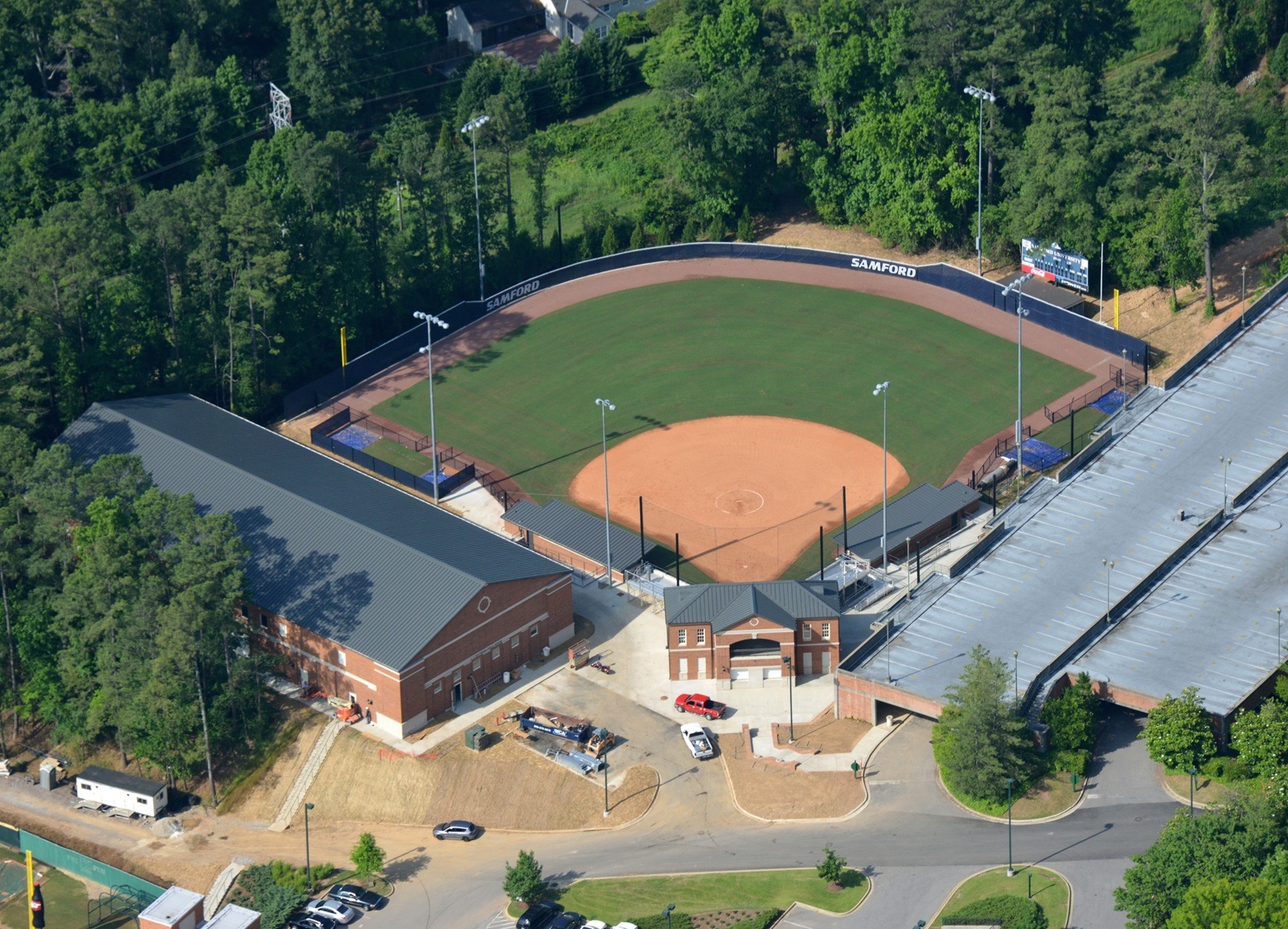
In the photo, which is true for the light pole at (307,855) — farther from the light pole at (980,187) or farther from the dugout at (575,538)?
the light pole at (980,187)

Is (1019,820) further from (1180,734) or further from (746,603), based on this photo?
Answer: (746,603)

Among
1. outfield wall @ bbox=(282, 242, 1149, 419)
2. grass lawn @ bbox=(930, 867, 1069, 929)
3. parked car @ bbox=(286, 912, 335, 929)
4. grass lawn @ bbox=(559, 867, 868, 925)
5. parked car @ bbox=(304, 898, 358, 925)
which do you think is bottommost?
parked car @ bbox=(286, 912, 335, 929)

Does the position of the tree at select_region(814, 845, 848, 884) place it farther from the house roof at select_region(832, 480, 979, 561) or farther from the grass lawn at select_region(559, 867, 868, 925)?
the house roof at select_region(832, 480, 979, 561)

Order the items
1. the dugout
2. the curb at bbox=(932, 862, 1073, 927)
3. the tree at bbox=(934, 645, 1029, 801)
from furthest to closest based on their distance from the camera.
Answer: the dugout → the tree at bbox=(934, 645, 1029, 801) → the curb at bbox=(932, 862, 1073, 927)

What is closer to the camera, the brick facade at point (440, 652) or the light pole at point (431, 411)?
the brick facade at point (440, 652)

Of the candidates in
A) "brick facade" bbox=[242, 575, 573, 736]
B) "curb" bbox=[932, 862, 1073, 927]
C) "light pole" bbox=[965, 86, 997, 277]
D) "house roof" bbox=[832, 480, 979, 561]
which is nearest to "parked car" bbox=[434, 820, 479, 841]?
"brick facade" bbox=[242, 575, 573, 736]

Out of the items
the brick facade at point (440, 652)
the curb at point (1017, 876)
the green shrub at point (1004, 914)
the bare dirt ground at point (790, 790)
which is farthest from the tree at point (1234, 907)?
Result: the brick facade at point (440, 652)
